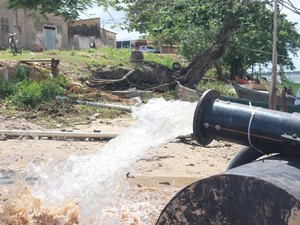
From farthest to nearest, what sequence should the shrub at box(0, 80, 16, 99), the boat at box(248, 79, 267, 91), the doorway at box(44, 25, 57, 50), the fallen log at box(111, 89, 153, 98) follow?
the doorway at box(44, 25, 57, 50), the boat at box(248, 79, 267, 91), the fallen log at box(111, 89, 153, 98), the shrub at box(0, 80, 16, 99)

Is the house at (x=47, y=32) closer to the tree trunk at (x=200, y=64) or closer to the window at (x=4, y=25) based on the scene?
the window at (x=4, y=25)

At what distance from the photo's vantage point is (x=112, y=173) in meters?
4.38

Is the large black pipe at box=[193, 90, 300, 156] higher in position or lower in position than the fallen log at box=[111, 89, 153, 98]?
higher

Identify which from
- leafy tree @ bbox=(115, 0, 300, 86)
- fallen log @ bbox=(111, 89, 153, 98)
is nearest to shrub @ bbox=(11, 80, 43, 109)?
fallen log @ bbox=(111, 89, 153, 98)

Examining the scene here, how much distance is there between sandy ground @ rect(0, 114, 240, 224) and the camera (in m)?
6.66

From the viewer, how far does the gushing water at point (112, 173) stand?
413 cm

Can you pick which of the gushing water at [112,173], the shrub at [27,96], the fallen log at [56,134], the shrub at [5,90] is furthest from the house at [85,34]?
the gushing water at [112,173]

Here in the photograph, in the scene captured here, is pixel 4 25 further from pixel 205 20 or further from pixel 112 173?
pixel 112 173

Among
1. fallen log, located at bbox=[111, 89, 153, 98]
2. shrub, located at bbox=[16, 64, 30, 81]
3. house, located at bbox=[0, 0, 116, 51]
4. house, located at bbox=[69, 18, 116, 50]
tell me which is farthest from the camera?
house, located at bbox=[69, 18, 116, 50]

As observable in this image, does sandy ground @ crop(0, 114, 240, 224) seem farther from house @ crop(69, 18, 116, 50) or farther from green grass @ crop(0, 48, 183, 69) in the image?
house @ crop(69, 18, 116, 50)

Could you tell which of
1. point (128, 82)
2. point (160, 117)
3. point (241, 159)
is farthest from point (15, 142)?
point (128, 82)

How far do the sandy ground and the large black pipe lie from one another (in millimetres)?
2600

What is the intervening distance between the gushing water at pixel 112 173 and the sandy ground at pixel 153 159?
4.14 feet

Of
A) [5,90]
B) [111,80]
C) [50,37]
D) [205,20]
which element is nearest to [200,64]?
[205,20]
